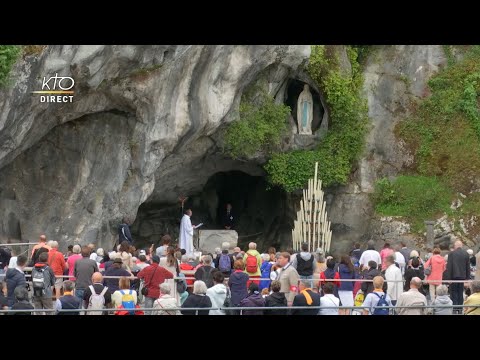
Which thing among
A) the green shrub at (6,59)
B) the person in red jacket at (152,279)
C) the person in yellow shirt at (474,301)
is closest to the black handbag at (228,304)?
the person in red jacket at (152,279)

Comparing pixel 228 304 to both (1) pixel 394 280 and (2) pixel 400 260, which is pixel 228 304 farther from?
(2) pixel 400 260

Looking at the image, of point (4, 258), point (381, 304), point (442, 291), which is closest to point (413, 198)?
point (4, 258)

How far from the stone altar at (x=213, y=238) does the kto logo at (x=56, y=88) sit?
6.90 m

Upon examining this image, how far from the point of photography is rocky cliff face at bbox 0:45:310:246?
3238cm

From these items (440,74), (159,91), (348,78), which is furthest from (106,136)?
(440,74)

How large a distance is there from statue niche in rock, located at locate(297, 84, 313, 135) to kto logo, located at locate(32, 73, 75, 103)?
333 inches

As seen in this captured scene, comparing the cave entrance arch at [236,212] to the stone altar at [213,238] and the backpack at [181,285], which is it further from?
the backpack at [181,285]

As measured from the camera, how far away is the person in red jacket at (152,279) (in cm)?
2183

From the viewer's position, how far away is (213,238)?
118 ft

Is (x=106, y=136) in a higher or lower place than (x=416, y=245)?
higher

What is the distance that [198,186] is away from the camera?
38281mm

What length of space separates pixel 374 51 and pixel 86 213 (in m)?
10.1

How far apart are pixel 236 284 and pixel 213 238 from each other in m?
14.0

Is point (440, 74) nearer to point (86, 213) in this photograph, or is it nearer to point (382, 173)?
point (382, 173)
